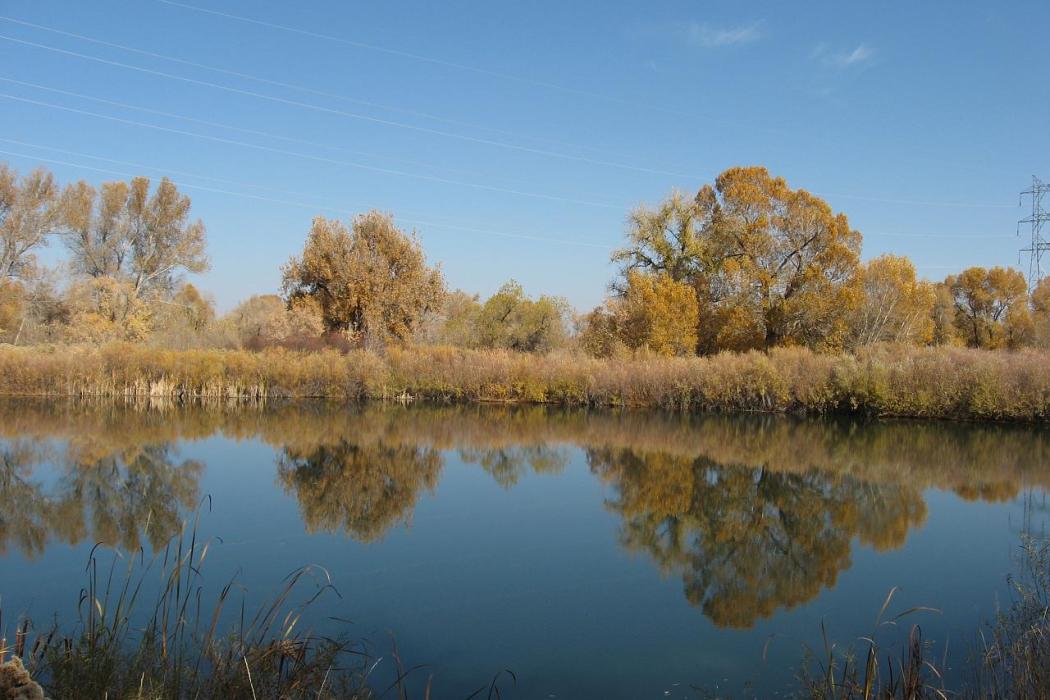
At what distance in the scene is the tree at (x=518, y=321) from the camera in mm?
38656

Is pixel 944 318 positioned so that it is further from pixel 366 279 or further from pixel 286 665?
pixel 286 665

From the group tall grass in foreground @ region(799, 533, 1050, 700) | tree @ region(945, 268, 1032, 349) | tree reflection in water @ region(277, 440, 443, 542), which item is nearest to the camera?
tall grass in foreground @ region(799, 533, 1050, 700)

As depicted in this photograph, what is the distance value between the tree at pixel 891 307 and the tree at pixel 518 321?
15.0 m

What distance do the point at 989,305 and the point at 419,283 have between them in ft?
103

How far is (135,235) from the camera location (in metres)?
34.4

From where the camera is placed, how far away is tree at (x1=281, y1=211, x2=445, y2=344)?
29.8 metres

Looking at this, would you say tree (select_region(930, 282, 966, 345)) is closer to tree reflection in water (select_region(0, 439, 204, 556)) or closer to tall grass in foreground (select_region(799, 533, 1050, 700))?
tall grass in foreground (select_region(799, 533, 1050, 700))

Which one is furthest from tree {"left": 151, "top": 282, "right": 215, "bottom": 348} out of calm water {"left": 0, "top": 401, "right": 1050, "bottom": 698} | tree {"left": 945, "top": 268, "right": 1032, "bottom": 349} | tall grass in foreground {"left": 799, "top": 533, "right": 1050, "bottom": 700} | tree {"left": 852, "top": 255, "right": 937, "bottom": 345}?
Result: tree {"left": 945, "top": 268, "right": 1032, "bottom": 349}

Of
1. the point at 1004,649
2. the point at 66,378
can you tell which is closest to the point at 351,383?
the point at 66,378

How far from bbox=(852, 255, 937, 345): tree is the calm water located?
12.0 meters

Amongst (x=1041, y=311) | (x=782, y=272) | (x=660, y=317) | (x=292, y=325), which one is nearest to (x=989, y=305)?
(x=1041, y=311)

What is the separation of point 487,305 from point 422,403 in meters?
16.0

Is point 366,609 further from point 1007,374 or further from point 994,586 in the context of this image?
point 1007,374

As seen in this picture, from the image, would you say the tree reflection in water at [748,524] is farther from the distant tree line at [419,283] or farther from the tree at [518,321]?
the tree at [518,321]
